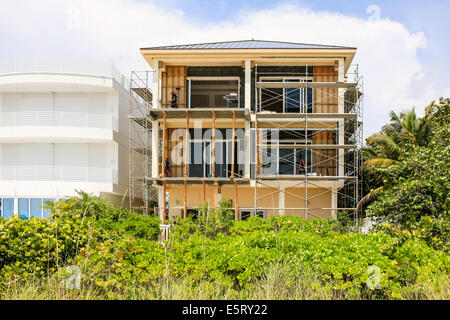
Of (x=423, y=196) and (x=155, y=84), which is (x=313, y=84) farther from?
(x=423, y=196)

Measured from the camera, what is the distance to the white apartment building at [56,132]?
19.8 m

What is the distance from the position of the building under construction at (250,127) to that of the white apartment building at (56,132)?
2541 millimetres

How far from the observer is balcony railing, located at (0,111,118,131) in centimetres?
2034

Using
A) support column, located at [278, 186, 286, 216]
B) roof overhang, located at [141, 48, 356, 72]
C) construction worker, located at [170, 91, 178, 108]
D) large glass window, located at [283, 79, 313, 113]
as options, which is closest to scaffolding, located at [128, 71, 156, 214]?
roof overhang, located at [141, 48, 356, 72]

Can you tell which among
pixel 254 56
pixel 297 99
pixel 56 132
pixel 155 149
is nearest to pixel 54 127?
pixel 56 132

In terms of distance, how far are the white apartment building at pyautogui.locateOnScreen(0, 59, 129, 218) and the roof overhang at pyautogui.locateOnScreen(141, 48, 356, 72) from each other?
360 centimetres

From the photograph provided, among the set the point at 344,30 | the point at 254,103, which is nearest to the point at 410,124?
the point at 254,103

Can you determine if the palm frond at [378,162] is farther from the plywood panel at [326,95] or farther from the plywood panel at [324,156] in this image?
the plywood panel at [326,95]

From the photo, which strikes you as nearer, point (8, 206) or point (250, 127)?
point (250, 127)

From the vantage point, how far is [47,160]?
20.8 metres

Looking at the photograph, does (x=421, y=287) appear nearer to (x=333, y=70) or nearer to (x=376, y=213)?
(x=376, y=213)

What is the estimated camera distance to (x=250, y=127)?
19.2 metres

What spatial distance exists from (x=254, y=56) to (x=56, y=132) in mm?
10534

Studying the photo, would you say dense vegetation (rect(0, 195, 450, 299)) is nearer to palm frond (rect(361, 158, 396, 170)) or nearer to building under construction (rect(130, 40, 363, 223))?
building under construction (rect(130, 40, 363, 223))
